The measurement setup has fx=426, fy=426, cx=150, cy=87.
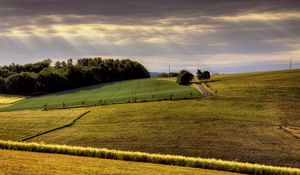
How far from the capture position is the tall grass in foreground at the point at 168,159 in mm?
32781

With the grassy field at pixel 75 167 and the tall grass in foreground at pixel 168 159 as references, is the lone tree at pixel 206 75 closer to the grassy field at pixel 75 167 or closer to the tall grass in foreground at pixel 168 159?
the tall grass in foreground at pixel 168 159

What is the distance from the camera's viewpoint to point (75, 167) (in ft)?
97.7

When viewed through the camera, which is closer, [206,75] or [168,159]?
[168,159]

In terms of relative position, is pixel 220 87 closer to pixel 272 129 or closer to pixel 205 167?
pixel 272 129

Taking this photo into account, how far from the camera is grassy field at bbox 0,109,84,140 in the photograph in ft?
202

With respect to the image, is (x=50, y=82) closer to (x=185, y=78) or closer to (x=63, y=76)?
(x=63, y=76)

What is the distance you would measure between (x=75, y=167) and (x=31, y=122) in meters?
Result: 42.4

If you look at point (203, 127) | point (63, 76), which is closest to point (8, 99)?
point (63, 76)

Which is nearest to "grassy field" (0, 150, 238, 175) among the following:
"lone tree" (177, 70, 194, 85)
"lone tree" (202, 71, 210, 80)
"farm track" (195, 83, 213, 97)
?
"farm track" (195, 83, 213, 97)

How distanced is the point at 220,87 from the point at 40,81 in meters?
69.8

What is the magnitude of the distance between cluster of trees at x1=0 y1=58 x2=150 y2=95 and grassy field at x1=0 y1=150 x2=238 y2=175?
108 meters

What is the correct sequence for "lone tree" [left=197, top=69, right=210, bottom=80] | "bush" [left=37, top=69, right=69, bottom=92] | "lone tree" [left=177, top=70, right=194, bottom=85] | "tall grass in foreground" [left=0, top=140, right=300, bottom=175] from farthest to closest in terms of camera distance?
"bush" [left=37, top=69, right=69, bottom=92] < "lone tree" [left=197, top=69, right=210, bottom=80] < "lone tree" [left=177, top=70, right=194, bottom=85] < "tall grass in foreground" [left=0, top=140, right=300, bottom=175]

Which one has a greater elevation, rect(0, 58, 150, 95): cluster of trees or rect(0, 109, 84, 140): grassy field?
rect(0, 58, 150, 95): cluster of trees

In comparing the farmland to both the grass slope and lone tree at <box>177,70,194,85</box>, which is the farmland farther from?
lone tree at <box>177,70,194,85</box>
